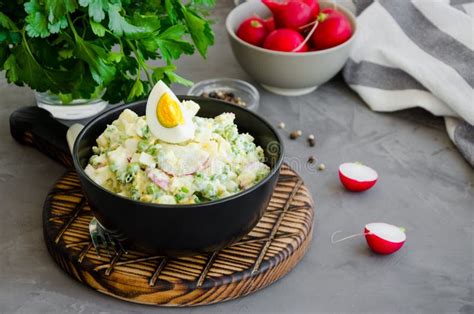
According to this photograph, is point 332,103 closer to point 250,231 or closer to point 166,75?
point 166,75

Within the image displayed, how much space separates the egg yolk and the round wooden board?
0.25 m

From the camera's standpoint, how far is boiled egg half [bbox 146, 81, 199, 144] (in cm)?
123

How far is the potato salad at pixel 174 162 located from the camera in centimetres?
121

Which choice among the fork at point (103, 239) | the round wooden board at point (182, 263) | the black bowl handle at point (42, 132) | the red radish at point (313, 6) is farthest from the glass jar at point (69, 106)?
the red radish at point (313, 6)

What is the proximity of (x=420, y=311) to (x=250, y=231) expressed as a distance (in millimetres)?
339

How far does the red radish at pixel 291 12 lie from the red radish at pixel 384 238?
675mm

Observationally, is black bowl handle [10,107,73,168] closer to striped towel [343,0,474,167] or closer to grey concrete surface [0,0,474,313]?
grey concrete surface [0,0,474,313]

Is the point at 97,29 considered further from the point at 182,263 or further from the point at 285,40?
the point at 285,40

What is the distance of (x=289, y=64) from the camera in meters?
1.82

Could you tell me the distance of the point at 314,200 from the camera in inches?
61.1

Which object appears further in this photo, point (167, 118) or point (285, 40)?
point (285, 40)

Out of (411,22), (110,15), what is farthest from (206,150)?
(411,22)

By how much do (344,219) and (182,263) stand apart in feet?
1.29

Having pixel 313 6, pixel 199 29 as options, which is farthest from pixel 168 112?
pixel 313 6
